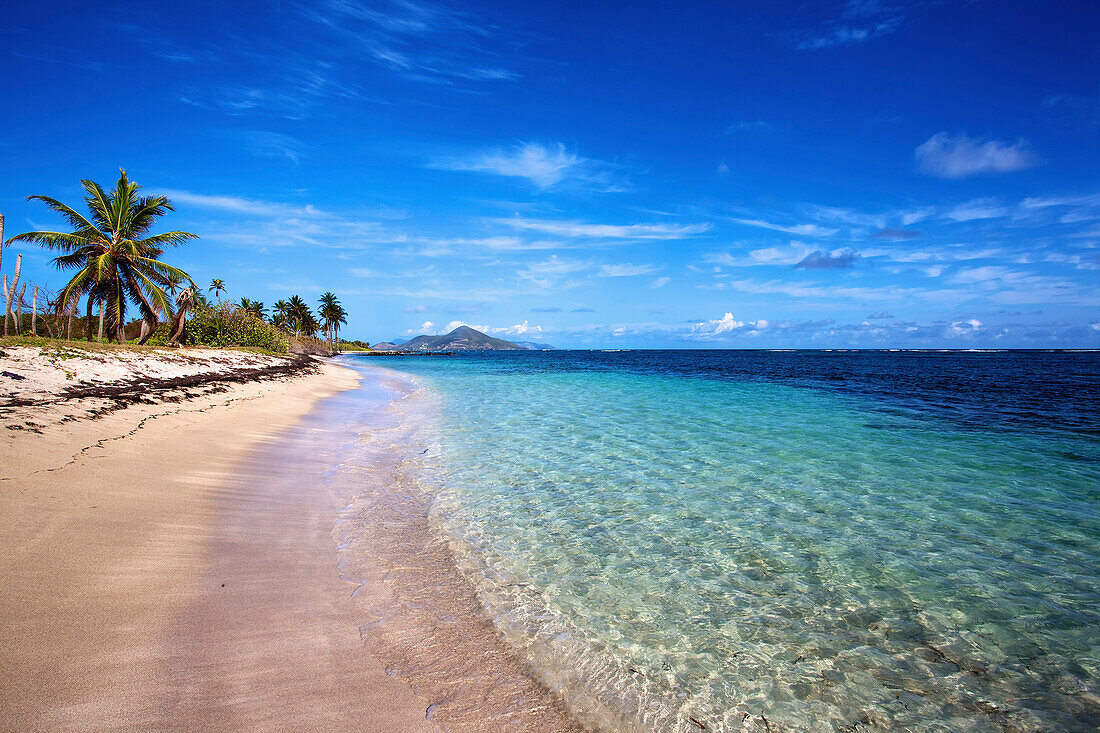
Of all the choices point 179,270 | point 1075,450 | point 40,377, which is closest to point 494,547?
point 40,377

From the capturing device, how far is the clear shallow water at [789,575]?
344 centimetres

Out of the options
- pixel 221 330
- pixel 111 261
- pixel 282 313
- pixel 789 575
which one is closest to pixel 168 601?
pixel 789 575

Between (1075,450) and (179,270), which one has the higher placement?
(179,270)

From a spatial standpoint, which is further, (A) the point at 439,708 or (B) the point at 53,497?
(B) the point at 53,497

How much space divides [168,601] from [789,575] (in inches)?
237

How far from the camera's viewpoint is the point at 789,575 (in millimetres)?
5258

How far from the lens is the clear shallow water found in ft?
11.3

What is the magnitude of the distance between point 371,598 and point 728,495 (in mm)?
5859

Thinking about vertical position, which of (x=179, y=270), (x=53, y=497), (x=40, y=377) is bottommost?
(x=53, y=497)

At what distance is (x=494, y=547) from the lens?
5.92m

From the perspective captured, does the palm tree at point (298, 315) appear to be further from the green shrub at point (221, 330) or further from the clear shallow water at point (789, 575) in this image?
the clear shallow water at point (789, 575)

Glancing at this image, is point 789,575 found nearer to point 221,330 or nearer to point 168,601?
point 168,601

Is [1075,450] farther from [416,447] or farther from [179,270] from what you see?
[179,270]

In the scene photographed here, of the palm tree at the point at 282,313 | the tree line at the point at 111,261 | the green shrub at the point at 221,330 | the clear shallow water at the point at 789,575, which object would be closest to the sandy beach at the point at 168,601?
the clear shallow water at the point at 789,575
